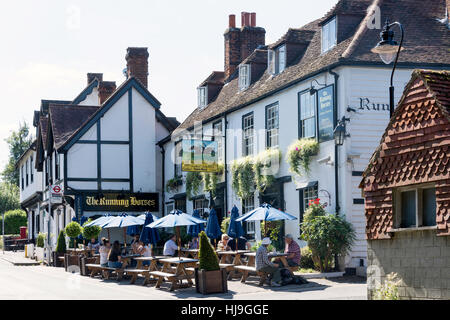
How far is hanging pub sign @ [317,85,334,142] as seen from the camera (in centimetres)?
2325

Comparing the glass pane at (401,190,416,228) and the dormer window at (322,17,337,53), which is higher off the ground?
the dormer window at (322,17,337,53)

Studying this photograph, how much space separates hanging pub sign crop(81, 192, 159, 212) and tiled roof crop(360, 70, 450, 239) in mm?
23102

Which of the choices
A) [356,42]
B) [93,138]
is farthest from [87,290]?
[93,138]

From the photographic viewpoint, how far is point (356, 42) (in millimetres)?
23391

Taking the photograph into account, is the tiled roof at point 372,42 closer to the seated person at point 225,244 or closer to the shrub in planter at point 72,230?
the seated person at point 225,244

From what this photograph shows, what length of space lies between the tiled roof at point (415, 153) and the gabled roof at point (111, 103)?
23.1 meters

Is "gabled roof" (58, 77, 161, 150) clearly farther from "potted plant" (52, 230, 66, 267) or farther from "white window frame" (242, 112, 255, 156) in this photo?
"white window frame" (242, 112, 255, 156)

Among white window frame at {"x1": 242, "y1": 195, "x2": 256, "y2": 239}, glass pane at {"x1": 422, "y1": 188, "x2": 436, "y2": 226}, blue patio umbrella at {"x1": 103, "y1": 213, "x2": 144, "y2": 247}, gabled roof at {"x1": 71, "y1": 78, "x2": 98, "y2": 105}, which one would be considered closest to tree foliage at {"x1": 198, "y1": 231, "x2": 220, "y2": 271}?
glass pane at {"x1": 422, "y1": 188, "x2": 436, "y2": 226}

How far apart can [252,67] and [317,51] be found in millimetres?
5418

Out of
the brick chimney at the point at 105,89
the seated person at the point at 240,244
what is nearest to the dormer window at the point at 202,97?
the brick chimney at the point at 105,89

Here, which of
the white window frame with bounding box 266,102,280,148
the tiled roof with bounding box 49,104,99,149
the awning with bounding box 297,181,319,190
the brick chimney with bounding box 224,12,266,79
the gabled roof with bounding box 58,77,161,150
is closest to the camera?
the awning with bounding box 297,181,319,190

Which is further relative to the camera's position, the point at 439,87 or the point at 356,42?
the point at 356,42

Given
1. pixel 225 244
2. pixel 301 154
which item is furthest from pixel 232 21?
pixel 225 244

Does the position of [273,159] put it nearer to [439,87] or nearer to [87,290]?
[87,290]
